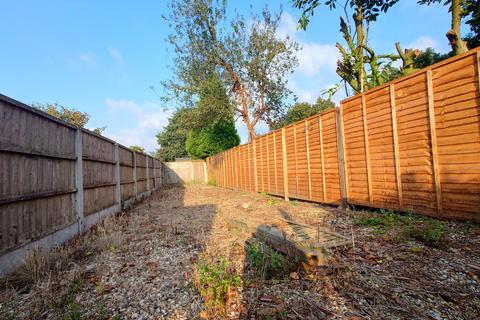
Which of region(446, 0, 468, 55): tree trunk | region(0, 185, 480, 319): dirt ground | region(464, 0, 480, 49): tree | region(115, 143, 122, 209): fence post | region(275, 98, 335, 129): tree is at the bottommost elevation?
region(0, 185, 480, 319): dirt ground

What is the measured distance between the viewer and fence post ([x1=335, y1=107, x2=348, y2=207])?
5387mm

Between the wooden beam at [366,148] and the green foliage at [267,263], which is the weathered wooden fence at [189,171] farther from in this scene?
the green foliage at [267,263]

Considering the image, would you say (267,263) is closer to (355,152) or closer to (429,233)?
(429,233)

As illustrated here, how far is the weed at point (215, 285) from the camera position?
1.92 m

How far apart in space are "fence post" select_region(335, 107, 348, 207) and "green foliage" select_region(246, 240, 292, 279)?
318 cm

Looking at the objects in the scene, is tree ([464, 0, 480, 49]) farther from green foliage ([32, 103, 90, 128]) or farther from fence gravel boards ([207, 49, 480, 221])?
green foliage ([32, 103, 90, 128])

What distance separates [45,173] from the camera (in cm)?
349

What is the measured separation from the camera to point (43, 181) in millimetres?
3436

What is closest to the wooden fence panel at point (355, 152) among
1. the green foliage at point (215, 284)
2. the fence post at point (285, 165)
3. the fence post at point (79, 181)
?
the fence post at point (285, 165)

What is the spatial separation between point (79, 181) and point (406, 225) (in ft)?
17.5

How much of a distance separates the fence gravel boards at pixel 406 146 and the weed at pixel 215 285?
10.5 feet

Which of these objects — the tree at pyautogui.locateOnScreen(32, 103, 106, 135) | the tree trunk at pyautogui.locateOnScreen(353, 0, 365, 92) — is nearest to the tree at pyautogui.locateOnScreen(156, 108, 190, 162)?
the tree at pyautogui.locateOnScreen(32, 103, 106, 135)

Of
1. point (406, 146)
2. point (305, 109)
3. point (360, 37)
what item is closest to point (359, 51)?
point (360, 37)

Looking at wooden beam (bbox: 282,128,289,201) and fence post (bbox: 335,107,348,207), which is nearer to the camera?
fence post (bbox: 335,107,348,207)
